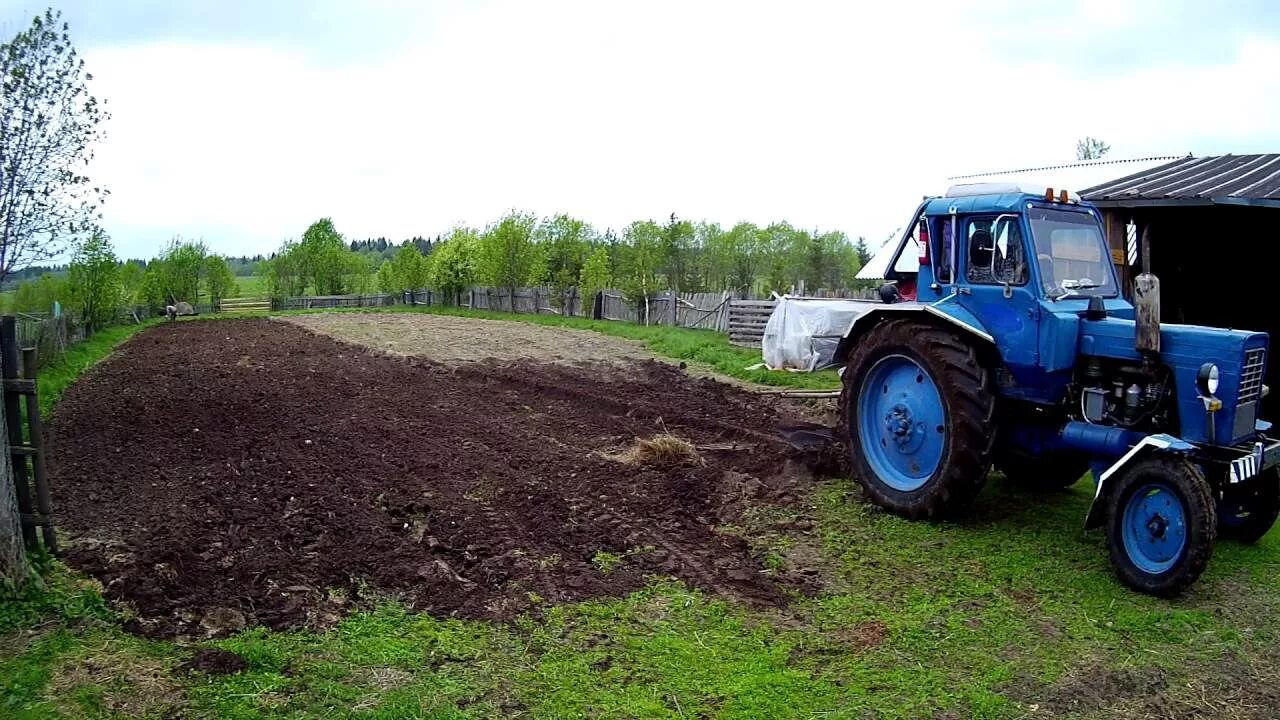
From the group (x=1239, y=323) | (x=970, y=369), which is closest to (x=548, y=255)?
(x=1239, y=323)

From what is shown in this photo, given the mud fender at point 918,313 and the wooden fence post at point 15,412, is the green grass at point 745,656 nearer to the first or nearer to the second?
the wooden fence post at point 15,412

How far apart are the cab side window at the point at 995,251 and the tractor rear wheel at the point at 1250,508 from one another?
2.24 meters

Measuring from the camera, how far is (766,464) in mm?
8820

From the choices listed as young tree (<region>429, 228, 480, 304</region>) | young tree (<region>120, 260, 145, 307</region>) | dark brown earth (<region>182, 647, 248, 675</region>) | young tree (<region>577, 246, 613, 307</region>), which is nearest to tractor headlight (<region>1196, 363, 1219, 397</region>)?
dark brown earth (<region>182, 647, 248, 675</region>)

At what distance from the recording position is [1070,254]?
6.76 m

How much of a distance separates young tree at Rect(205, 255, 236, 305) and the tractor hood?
48.6m

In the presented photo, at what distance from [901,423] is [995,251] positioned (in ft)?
5.12

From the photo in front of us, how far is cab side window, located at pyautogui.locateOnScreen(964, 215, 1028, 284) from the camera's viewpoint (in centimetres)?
654

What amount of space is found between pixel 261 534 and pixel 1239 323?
35.3 feet

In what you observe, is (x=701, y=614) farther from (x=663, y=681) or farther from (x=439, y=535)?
(x=439, y=535)

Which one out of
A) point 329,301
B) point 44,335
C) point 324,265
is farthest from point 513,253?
point 44,335

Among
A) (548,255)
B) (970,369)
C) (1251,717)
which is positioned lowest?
(1251,717)

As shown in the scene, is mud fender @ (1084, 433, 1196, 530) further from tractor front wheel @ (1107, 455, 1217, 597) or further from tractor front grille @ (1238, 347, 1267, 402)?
tractor front grille @ (1238, 347, 1267, 402)

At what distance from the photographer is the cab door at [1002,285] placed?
21.0 ft
